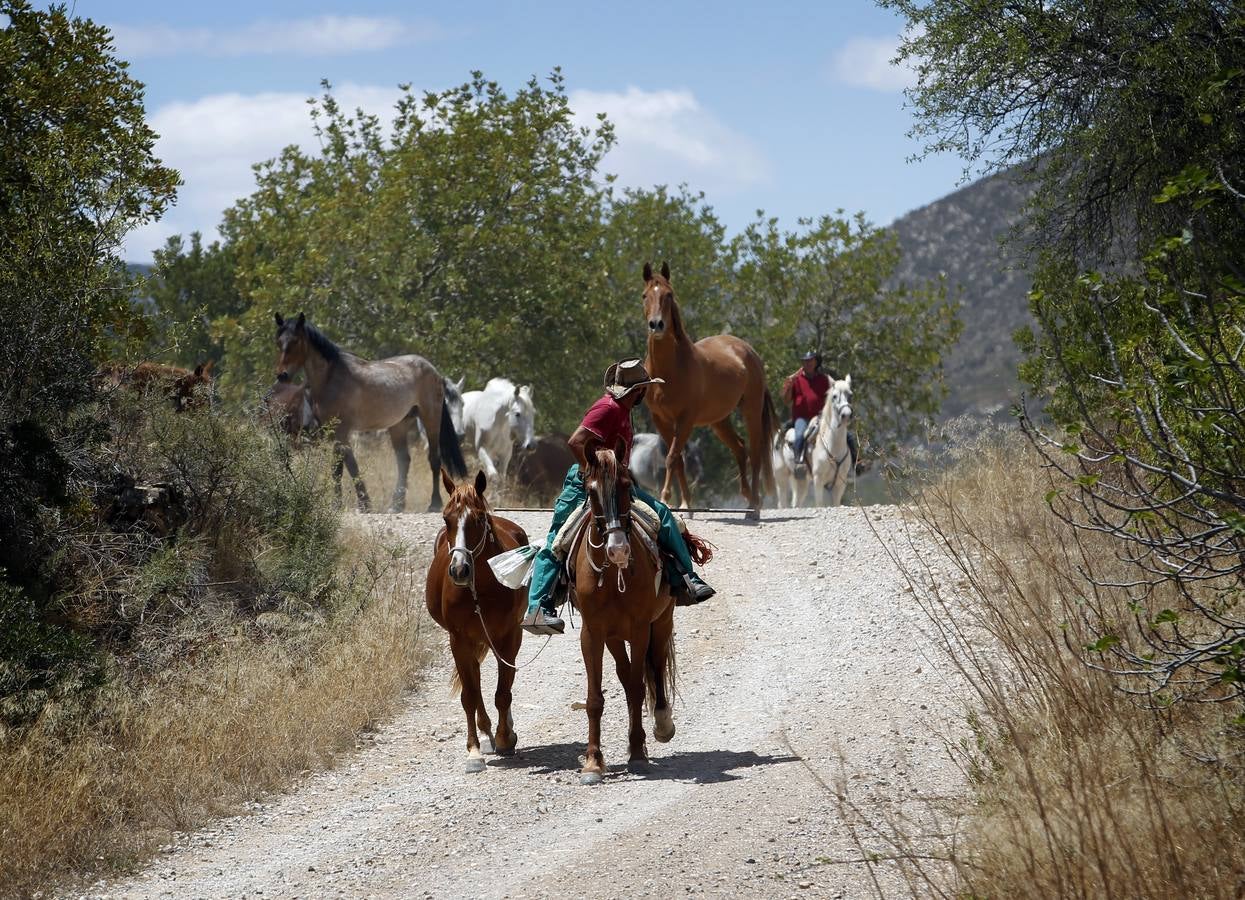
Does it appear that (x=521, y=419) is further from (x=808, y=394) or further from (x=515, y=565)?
(x=515, y=565)

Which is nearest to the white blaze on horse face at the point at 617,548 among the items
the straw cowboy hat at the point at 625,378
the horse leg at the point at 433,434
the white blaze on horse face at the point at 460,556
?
the white blaze on horse face at the point at 460,556

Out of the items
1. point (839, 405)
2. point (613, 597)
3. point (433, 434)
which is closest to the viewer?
point (613, 597)

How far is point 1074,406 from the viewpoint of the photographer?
15.3 m

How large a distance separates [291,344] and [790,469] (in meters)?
10.5

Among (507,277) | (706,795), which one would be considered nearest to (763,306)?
→ (507,277)

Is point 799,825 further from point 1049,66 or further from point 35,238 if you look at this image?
point 1049,66

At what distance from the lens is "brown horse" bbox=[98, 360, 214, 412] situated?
43.9 ft

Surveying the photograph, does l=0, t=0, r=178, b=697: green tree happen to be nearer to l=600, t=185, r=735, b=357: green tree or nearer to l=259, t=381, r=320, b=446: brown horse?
l=259, t=381, r=320, b=446: brown horse

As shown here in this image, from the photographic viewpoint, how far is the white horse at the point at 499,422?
23.9 meters

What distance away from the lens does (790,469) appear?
2658 centimetres

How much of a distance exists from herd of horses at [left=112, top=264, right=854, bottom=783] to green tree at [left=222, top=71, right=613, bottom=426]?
10.7ft

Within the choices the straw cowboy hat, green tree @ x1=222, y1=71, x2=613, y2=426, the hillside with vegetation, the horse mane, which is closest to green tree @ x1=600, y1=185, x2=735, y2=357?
green tree @ x1=222, y1=71, x2=613, y2=426

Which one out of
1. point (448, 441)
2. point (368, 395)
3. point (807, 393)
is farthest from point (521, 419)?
point (807, 393)

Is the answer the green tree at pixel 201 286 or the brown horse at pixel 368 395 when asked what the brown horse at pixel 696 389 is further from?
the green tree at pixel 201 286
